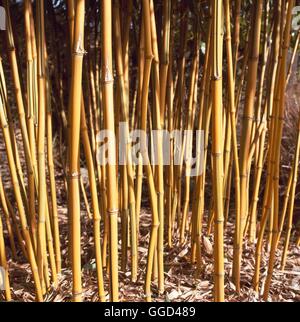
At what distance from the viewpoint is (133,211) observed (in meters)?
1.05

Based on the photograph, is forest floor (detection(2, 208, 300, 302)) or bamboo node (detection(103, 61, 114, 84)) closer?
bamboo node (detection(103, 61, 114, 84))

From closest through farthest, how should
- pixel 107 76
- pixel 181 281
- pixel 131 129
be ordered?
1. pixel 107 76
2. pixel 181 281
3. pixel 131 129

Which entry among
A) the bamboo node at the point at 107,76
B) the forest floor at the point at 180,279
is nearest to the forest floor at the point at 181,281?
the forest floor at the point at 180,279

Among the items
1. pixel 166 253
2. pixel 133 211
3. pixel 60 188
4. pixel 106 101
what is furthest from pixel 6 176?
pixel 106 101

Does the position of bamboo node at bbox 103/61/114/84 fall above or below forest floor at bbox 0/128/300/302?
above

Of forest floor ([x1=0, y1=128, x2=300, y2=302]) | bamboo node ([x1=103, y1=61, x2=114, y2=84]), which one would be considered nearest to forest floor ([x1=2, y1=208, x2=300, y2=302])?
forest floor ([x1=0, y1=128, x2=300, y2=302])

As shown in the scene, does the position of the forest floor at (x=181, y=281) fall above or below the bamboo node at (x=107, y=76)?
below

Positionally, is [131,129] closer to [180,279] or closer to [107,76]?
[180,279]

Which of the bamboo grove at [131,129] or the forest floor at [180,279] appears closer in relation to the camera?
the bamboo grove at [131,129]

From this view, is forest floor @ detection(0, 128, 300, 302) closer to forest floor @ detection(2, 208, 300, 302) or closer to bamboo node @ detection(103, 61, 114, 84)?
forest floor @ detection(2, 208, 300, 302)

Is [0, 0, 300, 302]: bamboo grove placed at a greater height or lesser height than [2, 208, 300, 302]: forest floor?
greater

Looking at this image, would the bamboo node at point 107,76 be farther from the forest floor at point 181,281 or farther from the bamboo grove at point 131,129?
the forest floor at point 181,281

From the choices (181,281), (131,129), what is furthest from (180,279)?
(131,129)

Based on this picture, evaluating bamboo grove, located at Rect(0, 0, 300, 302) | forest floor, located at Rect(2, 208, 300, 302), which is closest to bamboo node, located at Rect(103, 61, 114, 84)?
bamboo grove, located at Rect(0, 0, 300, 302)
